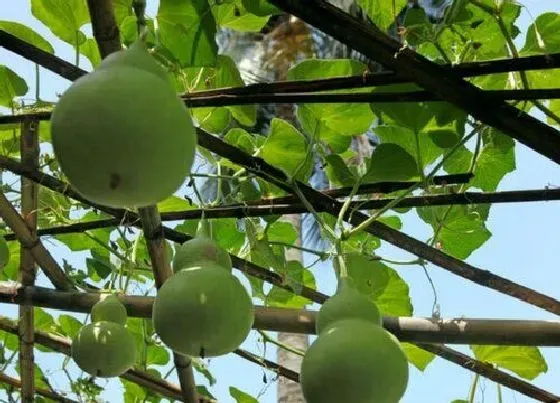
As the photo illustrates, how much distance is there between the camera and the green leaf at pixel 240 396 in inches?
97.5

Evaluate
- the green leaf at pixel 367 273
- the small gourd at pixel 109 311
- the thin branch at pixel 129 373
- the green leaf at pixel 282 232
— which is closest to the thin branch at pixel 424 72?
the green leaf at pixel 367 273

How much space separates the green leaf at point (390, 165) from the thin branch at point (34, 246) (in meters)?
0.62

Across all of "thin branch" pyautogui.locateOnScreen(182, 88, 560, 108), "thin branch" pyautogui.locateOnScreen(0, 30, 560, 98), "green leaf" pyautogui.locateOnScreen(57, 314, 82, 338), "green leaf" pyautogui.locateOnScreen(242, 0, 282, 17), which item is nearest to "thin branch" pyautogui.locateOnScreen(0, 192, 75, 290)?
"thin branch" pyautogui.locateOnScreen(0, 30, 560, 98)

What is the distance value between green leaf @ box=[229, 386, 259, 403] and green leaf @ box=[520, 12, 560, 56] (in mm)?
1335

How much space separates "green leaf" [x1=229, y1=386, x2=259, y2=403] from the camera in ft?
8.13

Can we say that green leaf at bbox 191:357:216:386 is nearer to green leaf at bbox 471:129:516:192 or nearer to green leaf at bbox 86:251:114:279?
green leaf at bbox 86:251:114:279

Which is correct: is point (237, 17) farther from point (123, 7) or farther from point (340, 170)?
point (340, 170)

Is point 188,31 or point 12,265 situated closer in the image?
point 188,31

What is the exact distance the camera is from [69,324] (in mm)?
2551

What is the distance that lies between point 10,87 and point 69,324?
3.24 ft

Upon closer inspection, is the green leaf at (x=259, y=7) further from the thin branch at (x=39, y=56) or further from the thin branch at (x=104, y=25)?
the thin branch at (x=104, y=25)

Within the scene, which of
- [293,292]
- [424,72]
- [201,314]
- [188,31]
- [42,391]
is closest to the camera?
[201,314]

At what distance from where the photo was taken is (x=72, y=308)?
1650mm

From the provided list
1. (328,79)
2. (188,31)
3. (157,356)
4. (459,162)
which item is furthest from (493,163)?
(157,356)
